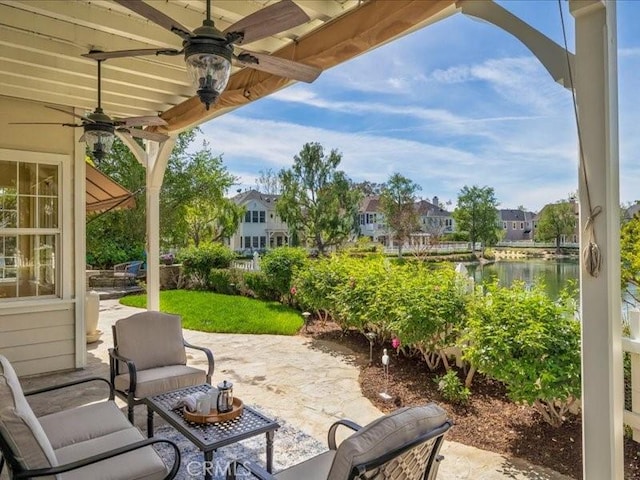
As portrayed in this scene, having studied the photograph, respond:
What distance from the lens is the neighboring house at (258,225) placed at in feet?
110

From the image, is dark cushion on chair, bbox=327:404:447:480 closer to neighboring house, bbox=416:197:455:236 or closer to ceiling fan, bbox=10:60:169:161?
ceiling fan, bbox=10:60:169:161

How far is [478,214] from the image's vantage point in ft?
87.6

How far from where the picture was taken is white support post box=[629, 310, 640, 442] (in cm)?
270

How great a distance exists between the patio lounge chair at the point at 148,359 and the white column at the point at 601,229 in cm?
298

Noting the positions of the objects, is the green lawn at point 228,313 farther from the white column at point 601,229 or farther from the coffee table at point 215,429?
the white column at point 601,229

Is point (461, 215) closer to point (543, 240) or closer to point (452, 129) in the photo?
point (452, 129)

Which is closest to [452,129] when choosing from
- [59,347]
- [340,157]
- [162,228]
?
[340,157]

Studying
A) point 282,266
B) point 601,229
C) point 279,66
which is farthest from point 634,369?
point 282,266

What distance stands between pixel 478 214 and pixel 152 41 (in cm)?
2577

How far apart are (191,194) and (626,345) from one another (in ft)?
52.4

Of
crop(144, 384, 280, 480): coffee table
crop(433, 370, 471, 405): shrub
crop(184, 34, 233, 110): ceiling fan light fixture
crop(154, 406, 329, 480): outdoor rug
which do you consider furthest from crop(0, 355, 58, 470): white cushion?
crop(433, 370, 471, 405): shrub

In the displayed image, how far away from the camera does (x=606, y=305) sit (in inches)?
76.2

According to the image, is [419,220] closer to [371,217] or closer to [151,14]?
[371,217]

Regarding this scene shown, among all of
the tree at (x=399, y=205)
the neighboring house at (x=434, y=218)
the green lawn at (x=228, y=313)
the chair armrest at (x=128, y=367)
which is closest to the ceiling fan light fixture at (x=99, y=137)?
the chair armrest at (x=128, y=367)
